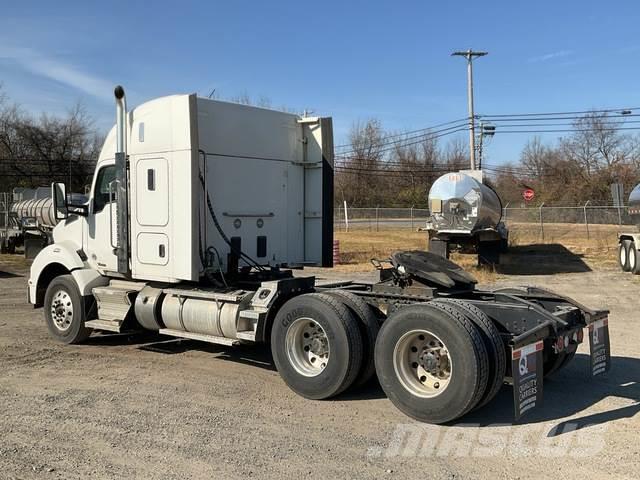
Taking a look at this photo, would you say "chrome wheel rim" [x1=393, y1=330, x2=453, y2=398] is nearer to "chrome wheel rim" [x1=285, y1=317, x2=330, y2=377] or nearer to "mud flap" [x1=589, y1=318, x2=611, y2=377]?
"chrome wheel rim" [x1=285, y1=317, x2=330, y2=377]

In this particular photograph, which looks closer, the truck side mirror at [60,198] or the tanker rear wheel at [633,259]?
the truck side mirror at [60,198]

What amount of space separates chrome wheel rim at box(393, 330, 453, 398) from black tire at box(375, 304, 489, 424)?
3 cm

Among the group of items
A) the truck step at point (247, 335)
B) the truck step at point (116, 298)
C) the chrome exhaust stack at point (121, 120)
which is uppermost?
the chrome exhaust stack at point (121, 120)

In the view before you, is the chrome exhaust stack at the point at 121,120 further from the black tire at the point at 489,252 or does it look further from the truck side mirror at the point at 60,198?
the black tire at the point at 489,252

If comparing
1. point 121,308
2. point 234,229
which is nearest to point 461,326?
point 234,229

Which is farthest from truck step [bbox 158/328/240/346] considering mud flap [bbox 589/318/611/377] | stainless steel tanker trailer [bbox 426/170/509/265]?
A: stainless steel tanker trailer [bbox 426/170/509/265]

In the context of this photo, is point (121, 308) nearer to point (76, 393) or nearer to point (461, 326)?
point (76, 393)

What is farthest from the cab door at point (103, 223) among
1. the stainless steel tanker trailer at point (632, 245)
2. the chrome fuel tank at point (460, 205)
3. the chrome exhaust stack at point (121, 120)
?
the stainless steel tanker trailer at point (632, 245)

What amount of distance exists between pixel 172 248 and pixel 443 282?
10.7 ft

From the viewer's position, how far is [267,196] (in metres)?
8.20

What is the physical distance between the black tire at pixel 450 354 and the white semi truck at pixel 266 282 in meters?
0.01

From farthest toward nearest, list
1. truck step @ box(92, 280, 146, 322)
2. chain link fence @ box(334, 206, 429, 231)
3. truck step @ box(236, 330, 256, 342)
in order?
chain link fence @ box(334, 206, 429, 231) < truck step @ box(92, 280, 146, 322) < truck step @ box(236, 330, 256, 342)

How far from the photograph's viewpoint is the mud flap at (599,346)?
592 centimetres

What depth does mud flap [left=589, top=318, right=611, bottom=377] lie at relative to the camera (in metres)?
5.92
